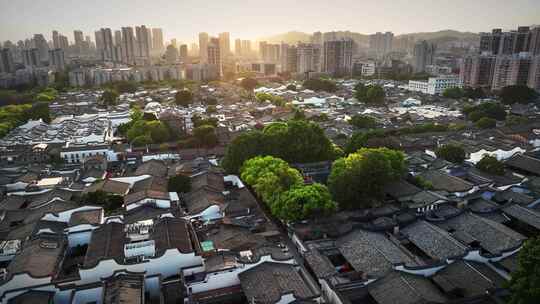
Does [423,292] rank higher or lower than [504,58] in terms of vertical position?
lower

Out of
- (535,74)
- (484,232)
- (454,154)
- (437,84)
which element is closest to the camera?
(484,232)

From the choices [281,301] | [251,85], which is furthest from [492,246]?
[251,85]

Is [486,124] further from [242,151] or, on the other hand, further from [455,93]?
[242,151]

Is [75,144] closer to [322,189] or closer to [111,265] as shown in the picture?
[111,265]

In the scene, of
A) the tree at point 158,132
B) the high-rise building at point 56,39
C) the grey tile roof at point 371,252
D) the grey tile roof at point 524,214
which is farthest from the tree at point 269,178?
the high-rise building at point 56,39

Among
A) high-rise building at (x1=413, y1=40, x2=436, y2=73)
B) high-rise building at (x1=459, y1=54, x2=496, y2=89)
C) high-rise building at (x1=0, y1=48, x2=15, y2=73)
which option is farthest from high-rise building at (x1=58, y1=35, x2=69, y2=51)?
high-rise building at (x1=459, y1=54, x2=496, y2=89)

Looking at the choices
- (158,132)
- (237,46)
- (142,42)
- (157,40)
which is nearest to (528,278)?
(158,132)

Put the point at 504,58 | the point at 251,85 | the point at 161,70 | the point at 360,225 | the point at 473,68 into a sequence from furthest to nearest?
the point at 161,70
the point at 251,85
the point at 473,68
the point at 504,58
the point at 360,225
